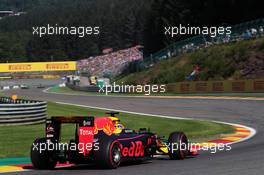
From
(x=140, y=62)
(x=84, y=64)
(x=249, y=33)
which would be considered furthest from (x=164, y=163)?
(x=84, y=64)

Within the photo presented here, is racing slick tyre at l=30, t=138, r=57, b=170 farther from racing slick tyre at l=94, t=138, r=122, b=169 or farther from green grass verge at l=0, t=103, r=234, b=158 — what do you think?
green grass verge at l=0, t=103, r=234, b=158

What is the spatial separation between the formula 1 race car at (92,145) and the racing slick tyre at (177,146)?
0.48 meters

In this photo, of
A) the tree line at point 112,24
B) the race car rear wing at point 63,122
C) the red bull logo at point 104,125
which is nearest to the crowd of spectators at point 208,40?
the tree line at point 112,24

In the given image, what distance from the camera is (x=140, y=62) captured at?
198 ft

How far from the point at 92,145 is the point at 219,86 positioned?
2909cm

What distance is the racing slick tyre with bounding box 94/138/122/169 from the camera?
31.8ft

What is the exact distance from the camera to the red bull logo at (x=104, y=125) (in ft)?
33.0

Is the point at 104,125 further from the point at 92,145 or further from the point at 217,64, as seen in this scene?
the point at 217,64

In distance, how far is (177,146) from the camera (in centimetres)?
1126

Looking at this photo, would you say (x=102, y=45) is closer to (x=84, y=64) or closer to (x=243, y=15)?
(x=84, y=64)

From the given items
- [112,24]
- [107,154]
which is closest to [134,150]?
[107,154]

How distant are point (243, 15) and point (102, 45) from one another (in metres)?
85.0

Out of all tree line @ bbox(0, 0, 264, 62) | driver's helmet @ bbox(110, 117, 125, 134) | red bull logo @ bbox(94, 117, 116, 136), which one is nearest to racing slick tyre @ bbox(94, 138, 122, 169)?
red bull logo @ bbox(94, 117, 116, 136)

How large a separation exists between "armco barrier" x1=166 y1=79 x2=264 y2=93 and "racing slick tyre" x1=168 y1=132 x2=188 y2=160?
961 inches
